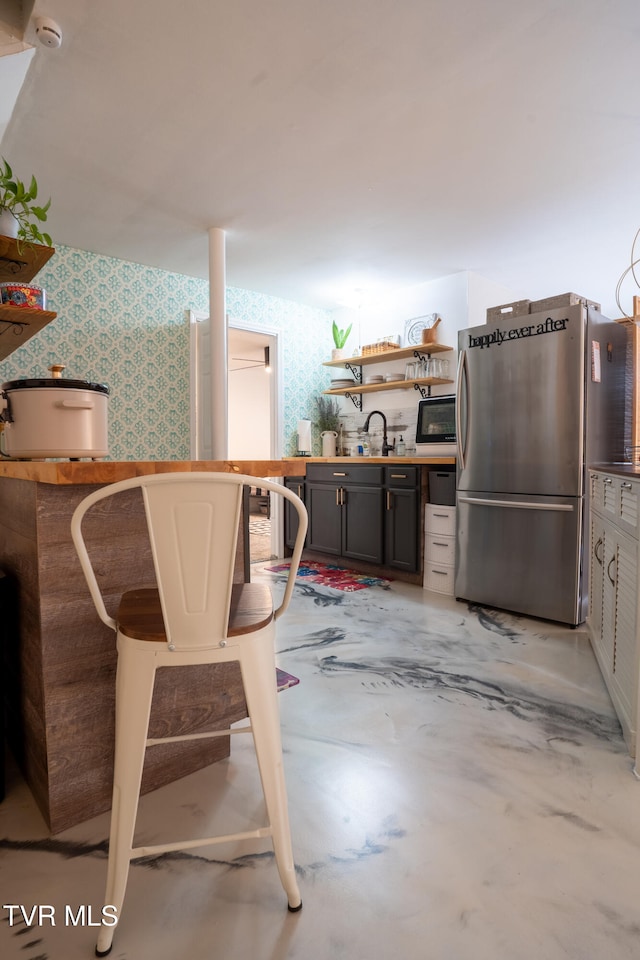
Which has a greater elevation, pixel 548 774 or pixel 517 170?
pixel 517 170

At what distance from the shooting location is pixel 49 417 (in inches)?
53.3

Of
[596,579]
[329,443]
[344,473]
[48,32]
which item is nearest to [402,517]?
[344,473]

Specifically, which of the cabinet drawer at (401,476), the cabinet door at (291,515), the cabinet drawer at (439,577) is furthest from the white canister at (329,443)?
the cabinet drawer at (439,577)

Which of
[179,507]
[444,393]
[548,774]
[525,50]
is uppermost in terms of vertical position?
[525,50]

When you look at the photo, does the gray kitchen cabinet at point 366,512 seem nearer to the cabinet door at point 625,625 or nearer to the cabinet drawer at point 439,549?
the cabinet drawer at point 439,549

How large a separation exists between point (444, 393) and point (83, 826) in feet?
12.7

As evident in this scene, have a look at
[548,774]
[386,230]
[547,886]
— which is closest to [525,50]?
[386,230]

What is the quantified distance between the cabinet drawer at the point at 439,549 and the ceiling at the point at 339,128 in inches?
80.8

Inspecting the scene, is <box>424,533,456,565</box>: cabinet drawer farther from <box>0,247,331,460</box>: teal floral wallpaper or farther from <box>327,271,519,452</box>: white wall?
<box>0,247,331,460</box>: teal floral wallpaper

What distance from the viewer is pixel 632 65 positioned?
6.69ft

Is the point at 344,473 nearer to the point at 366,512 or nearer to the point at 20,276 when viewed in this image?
the point at 366,512

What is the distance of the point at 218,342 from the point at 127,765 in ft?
10.7

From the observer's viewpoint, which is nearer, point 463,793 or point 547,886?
point 547,886

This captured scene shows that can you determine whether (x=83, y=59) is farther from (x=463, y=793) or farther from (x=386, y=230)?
(x=463, y=793)
